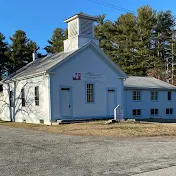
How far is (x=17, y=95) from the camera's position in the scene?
25.5m

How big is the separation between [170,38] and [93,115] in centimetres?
3593

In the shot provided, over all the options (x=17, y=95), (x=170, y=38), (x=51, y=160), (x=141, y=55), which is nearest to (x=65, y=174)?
(x=51, y=160)

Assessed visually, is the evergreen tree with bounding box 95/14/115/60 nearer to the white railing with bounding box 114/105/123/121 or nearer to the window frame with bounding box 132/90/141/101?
the window frame with bounding box 132/90/141/101

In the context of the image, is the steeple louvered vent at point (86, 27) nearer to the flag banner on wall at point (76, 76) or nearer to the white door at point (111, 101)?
the flag banner on wall at point (76, 76)

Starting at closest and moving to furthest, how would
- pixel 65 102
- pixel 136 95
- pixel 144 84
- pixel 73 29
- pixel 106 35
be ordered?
pixel 65 102 < pixel 73 29 < pixel 136 95 < pixel 144 84 < pixel 106 35

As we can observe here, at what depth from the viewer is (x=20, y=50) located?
159 ft

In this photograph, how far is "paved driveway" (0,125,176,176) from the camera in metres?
6.80

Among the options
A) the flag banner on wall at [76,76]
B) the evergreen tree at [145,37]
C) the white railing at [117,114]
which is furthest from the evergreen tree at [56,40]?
the white railing at [117,114]

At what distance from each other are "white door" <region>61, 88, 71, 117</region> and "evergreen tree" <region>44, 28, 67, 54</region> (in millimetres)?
36007

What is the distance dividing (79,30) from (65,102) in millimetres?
5952

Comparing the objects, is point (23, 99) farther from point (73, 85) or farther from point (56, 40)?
point (56, 40)

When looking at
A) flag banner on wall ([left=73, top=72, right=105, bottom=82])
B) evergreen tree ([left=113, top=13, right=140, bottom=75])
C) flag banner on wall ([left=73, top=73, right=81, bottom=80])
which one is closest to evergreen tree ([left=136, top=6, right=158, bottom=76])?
evergreen tree ([left=113, top=13, right=140, bottom=75])

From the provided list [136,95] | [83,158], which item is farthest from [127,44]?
[83,158]

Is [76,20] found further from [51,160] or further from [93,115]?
[51,160]
